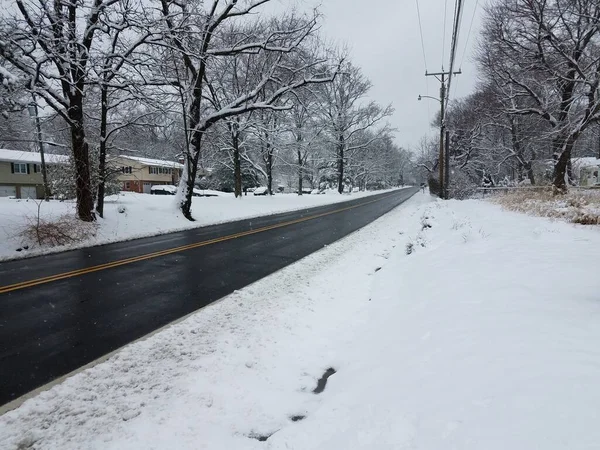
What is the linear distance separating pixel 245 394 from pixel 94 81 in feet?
40.3

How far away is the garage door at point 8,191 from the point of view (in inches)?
1600

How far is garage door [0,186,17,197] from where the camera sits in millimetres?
40647

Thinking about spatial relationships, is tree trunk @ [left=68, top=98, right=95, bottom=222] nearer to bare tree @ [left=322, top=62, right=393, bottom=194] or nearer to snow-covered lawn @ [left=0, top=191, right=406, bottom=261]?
snow-covered lawn @ [left=0, top=191, right=406, bottom=261]

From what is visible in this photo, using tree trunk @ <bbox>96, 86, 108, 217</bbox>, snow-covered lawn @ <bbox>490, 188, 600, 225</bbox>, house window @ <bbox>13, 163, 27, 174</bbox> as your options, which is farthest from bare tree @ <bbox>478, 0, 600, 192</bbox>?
house window @ <bbox>13, 163, 27, 174</bbox>

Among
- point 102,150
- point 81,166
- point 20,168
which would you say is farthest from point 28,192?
point 81,166

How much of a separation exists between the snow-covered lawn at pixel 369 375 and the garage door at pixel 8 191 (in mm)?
46717

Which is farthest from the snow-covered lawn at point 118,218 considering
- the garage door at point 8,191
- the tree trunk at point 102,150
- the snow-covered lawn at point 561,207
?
the garage door at point 8,191

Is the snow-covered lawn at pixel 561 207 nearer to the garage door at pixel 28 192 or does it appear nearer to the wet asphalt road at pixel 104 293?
the wet asphalt road at pixel 104 293

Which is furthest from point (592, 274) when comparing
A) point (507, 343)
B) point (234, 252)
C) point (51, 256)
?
point (51, 256)

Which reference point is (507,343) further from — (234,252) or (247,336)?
(234,252)

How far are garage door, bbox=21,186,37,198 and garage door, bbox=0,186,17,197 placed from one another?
822mm

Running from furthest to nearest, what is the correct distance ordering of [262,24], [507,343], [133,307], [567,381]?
[262,24] → [133,307] → [507,343] → [567,381]

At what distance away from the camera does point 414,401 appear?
297 centimetres

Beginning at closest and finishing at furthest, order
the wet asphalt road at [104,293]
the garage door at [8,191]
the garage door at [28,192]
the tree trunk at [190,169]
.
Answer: the wet asphalt road at [104,293] < the tree trunk at [190,169] < the garage door at [8,191] < the garage door at [28,192]
